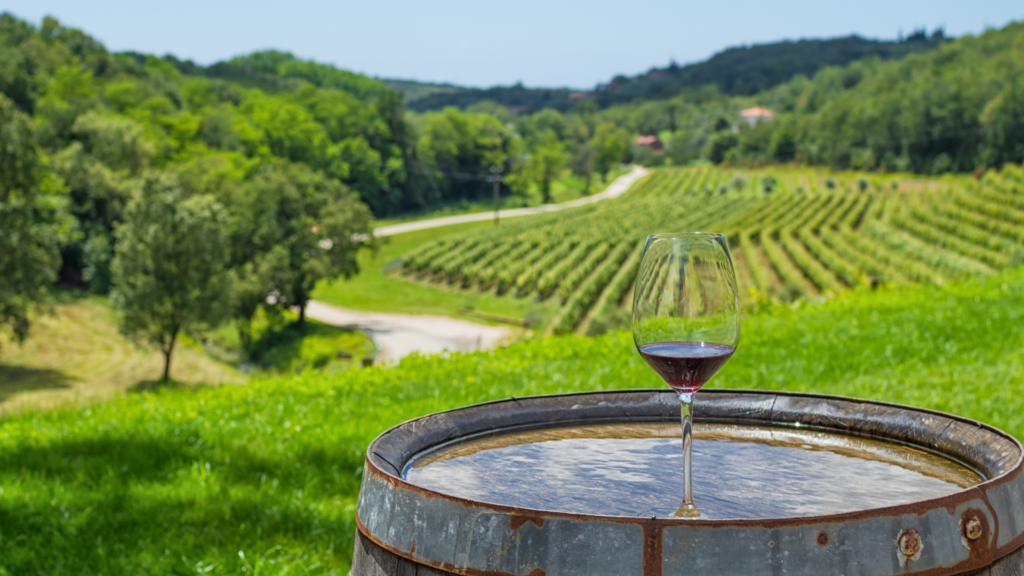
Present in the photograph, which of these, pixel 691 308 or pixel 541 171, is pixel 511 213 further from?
pixel 691 308

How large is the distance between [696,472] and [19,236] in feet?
104

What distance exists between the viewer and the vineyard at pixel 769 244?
32.2 m

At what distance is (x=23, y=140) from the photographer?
2861cm

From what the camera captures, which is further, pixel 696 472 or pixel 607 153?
pixel 607 153

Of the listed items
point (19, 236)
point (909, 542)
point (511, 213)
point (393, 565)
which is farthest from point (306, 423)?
point (511, 213)

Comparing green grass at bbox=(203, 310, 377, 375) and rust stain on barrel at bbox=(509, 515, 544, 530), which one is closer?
rust stain on barrel at bbox=(509, 515, 544, 530)

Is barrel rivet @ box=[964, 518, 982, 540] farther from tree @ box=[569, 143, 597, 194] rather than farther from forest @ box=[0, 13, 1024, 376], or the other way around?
tree @ box=[569, 143, 597, 194]

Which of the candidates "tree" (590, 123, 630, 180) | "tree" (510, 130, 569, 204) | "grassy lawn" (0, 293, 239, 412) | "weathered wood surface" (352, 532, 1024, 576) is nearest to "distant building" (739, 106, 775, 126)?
"tree" (590, 123, 630, 180)

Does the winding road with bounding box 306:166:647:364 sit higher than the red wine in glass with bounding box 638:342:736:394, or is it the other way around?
the red wine in glass with bounding box 638:342:736:394

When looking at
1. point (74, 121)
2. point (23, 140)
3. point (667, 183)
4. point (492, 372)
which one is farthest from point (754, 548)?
point (667, 183)

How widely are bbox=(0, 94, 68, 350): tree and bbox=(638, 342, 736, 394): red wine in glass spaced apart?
30.6m

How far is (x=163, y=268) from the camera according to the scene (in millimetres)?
29031

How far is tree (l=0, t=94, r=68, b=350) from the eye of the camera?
26406mm

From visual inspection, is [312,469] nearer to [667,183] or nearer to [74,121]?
[74,121]
